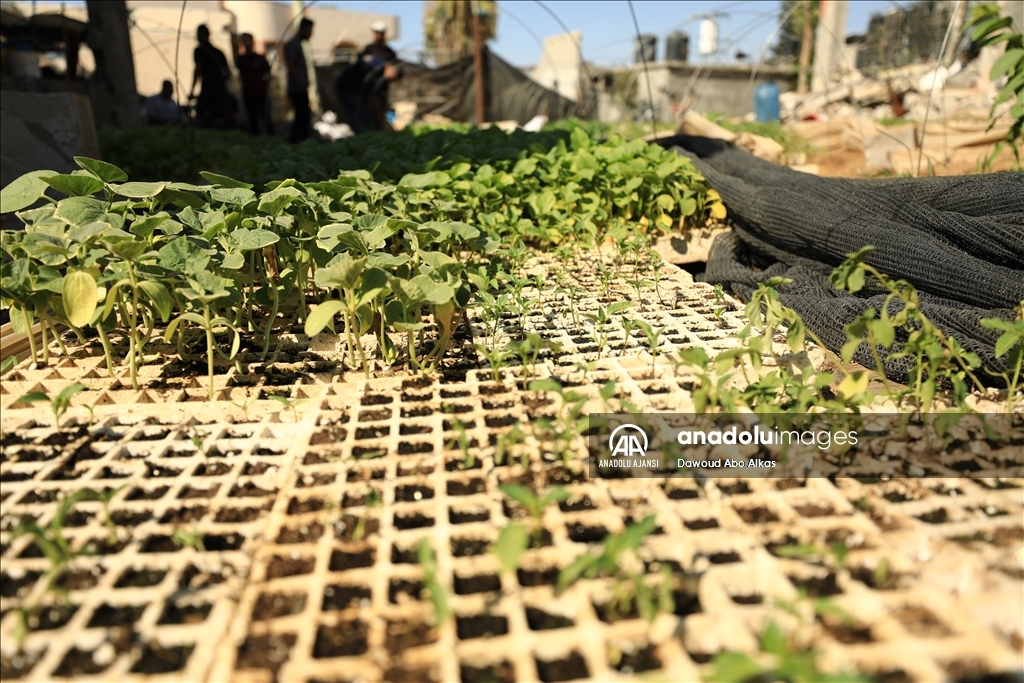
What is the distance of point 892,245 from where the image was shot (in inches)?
83.4

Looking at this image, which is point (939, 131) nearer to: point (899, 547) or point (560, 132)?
point (560, 132)

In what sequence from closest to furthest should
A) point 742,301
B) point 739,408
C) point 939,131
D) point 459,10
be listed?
point 739,408 < point 742,301 < point 939,131 < point 459,10

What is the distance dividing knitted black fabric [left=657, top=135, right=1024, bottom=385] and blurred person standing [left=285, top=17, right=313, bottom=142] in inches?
239

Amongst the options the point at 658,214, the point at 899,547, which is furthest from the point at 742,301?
the point at 899,547

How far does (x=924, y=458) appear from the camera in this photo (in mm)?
1286

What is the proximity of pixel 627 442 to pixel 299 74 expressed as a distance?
24.3ft

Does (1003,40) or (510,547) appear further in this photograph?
(1003,40)

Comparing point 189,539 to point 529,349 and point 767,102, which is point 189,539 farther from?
point 767,102

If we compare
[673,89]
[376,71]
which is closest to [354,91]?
[376,71]

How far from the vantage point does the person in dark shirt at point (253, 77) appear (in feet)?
25.4

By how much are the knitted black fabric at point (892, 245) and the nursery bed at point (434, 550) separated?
717 mm

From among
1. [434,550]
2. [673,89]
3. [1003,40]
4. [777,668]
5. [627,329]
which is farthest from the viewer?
[673,89]

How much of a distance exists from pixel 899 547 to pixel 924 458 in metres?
0.35

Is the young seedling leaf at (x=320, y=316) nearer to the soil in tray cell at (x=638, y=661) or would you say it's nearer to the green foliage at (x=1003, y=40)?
the soil in tray cell at (x=638, y=661)
